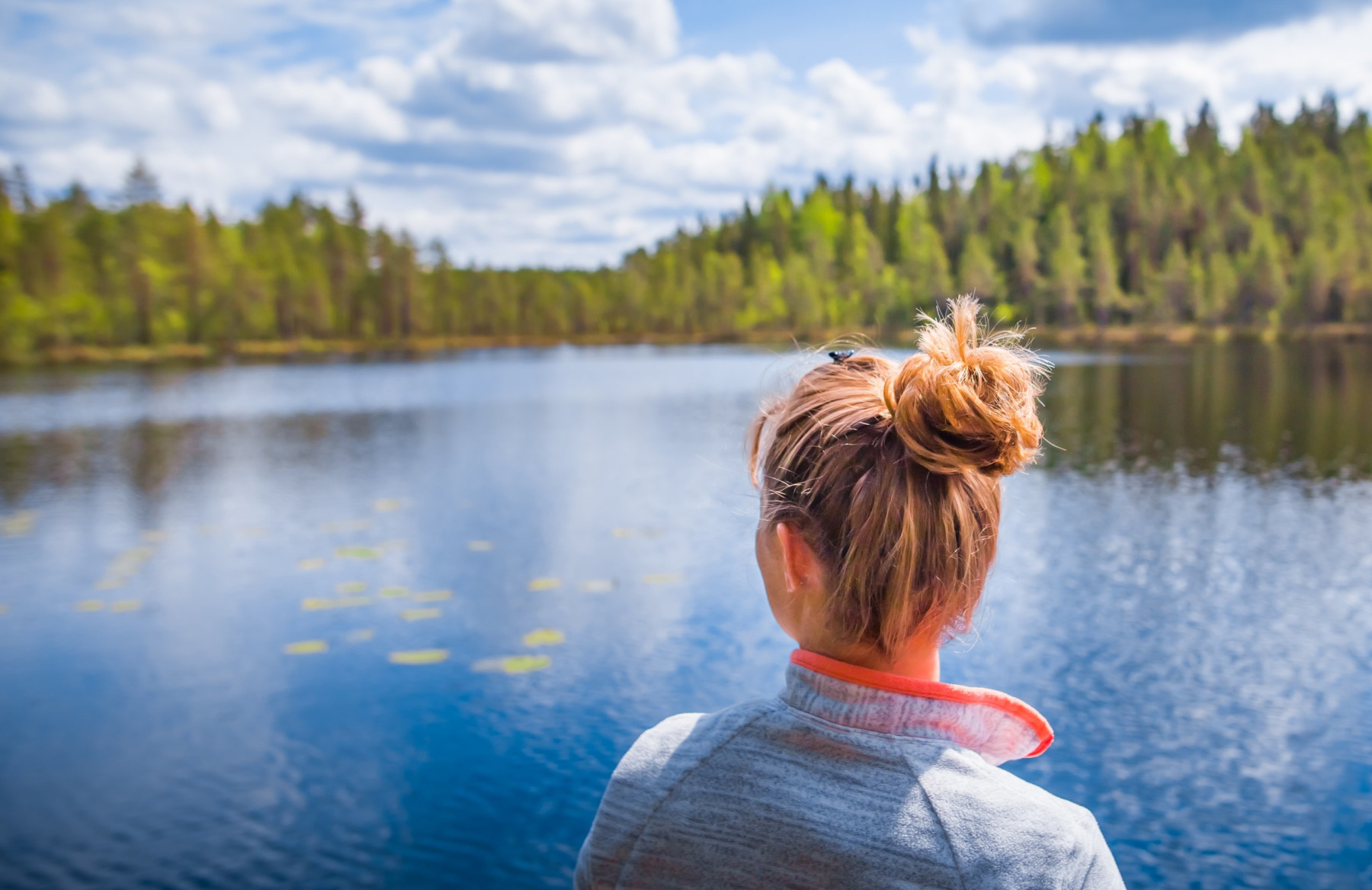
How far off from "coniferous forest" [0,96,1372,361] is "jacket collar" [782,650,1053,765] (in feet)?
258

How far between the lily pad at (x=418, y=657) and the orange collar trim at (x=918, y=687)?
11582 mm

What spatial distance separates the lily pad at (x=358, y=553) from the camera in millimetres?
17281

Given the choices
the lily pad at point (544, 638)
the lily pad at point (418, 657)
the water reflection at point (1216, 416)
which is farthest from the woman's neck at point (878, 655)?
the water reflection at point (1216, 416)

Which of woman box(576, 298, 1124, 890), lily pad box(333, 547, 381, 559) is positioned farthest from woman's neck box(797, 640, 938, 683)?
lily pad box(333, 547, 381, 559)

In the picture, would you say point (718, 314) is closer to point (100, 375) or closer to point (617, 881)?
point (100, 375)

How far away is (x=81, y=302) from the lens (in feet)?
278

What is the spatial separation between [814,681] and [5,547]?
21.7 m

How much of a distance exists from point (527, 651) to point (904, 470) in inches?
467

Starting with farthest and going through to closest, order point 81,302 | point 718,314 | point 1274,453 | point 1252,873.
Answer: point 718,314 < point 81,302 < point 1274,453 < point 1252,873

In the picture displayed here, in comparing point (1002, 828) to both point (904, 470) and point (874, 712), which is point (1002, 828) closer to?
point (874, 712)

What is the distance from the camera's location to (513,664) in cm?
1216

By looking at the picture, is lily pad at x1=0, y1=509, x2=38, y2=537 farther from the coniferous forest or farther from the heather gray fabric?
the coniferous forest

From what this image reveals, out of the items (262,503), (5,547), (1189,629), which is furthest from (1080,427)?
(5,547)

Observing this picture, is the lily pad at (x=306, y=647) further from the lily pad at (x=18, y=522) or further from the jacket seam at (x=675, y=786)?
the jacket seam at (x=675, y=786)
